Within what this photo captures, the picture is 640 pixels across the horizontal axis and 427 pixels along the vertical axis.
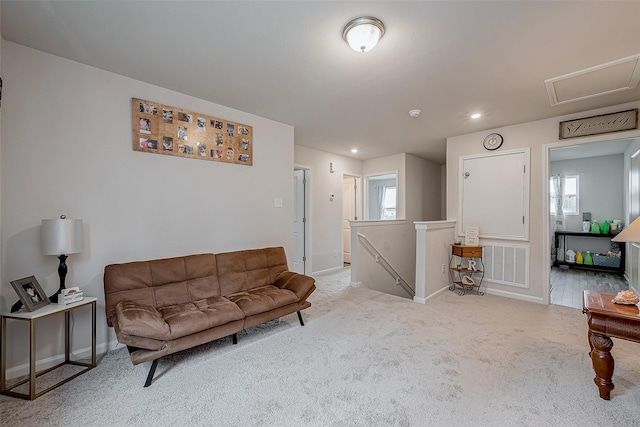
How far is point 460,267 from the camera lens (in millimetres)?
4125

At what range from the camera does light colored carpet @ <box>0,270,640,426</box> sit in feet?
5.18

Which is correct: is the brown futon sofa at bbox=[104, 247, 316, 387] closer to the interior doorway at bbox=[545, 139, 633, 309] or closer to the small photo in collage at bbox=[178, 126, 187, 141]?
the small photo in collage at bbox=[178, 126, 187, 141]

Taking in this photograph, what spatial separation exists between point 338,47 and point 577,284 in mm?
5798

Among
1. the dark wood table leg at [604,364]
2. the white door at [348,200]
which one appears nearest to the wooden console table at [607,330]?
the dark wood table leg at [604,364]

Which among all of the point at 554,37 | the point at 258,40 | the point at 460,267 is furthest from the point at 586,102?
the point at 258,40

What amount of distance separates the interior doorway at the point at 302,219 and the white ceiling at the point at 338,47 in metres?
1.98

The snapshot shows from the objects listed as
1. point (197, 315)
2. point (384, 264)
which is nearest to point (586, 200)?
point (384, 264)

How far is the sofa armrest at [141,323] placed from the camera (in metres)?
1.76

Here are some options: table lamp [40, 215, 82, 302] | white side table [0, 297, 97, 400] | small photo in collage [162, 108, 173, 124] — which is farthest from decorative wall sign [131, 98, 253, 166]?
white side table [0, 297, 97, 400]

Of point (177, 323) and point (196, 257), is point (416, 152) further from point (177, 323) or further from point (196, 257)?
point (177, 323)

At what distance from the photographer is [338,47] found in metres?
2.02

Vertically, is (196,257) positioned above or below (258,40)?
below

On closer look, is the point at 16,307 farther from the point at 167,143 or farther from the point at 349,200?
the point at 349,200

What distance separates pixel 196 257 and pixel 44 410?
136 cm
